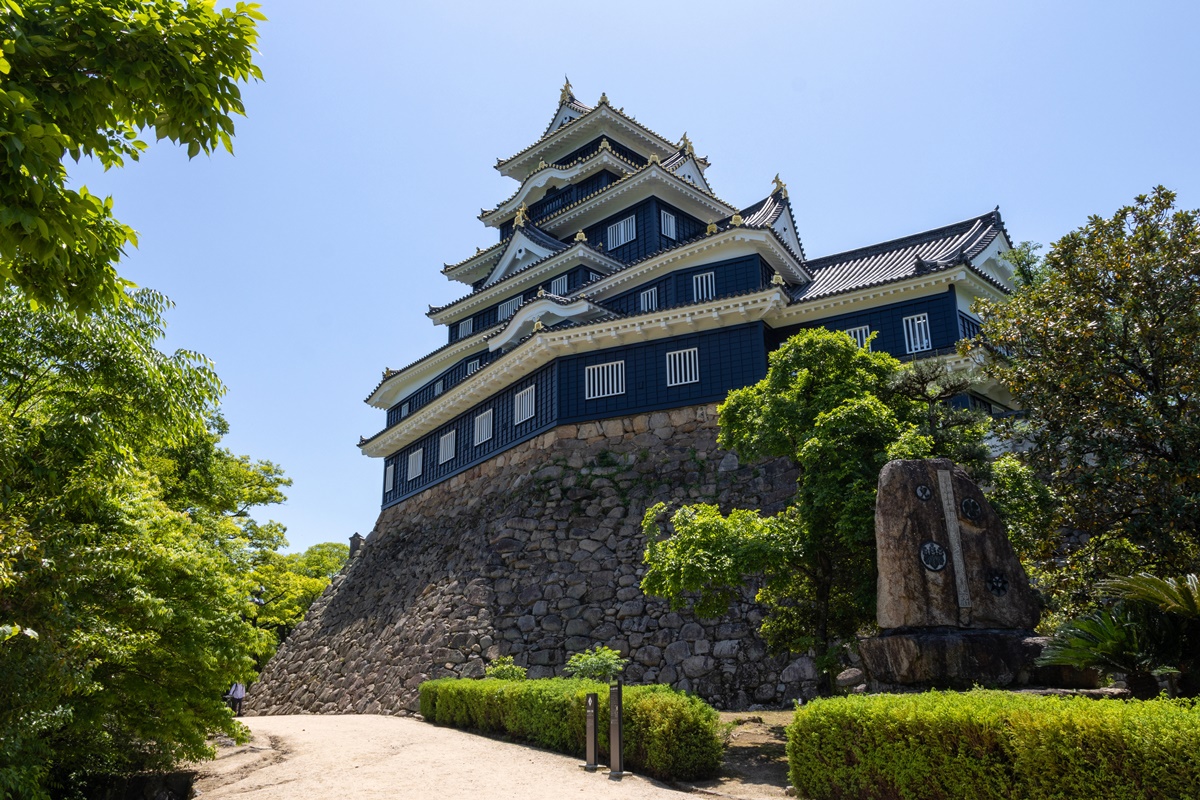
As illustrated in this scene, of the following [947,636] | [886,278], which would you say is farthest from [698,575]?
[886,278]

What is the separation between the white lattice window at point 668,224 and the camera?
34.1 m

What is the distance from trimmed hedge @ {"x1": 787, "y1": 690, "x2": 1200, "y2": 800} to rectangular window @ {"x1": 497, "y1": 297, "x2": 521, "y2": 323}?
1160 inches

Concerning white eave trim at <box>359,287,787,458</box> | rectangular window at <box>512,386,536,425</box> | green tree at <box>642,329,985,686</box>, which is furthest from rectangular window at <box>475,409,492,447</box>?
green tree at <box>642,329,985,686</box>

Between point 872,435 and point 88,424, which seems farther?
point 872,435

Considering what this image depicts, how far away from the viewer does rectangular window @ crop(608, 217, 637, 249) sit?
3462 centimetres

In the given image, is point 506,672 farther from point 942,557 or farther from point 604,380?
point 604,380

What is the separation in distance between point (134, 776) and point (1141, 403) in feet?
52.5

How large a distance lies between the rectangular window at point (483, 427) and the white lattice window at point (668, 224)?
10.7 meters

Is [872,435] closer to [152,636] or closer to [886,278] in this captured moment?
[152,636]

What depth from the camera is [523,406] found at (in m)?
29.4

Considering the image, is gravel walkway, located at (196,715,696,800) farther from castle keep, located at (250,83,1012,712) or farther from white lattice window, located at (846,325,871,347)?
white lattice window, located at (846,325,871,347)

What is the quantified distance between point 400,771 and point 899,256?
2343 centimetres

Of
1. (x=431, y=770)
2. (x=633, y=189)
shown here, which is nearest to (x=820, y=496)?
(x=431, y=770)

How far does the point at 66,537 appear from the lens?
28.1 feet
